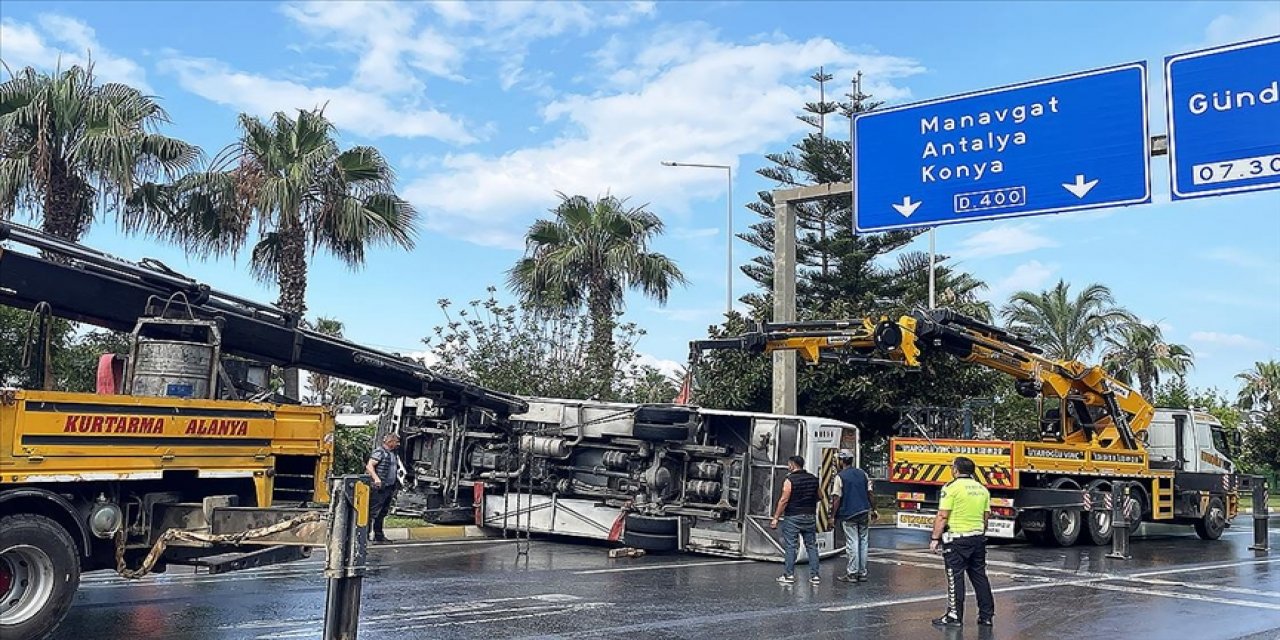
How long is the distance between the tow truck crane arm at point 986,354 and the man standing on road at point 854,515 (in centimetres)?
319

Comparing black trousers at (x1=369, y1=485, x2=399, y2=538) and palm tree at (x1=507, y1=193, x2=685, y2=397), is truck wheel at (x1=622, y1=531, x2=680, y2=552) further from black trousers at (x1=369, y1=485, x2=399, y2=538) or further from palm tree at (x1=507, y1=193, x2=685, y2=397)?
palm tree at (x1=507, y1=193, x2=685, y2=397)

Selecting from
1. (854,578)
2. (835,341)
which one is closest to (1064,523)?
(835,341)

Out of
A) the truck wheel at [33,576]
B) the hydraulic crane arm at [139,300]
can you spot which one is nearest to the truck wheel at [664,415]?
the hydraulic crane arm at [139,300]

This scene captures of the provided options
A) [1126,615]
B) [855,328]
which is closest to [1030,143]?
[855,328]

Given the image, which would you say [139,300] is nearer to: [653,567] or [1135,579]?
[653,567]

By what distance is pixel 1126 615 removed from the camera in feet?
34.7

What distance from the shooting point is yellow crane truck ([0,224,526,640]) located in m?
7.90

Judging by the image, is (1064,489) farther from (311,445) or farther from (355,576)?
(355,576)

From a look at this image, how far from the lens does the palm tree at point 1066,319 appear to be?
1608 inches

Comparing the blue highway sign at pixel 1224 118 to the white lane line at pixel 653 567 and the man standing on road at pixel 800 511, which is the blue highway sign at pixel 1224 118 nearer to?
the man standing on road at pixel 800 511

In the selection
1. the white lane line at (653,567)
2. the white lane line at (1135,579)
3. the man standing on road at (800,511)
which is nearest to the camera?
the white lane line at (1135,579)

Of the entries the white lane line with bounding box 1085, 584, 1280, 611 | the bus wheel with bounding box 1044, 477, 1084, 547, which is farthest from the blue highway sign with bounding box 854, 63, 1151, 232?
Answer: the bus wheel with bounding box 1044, 477, 1084, 547

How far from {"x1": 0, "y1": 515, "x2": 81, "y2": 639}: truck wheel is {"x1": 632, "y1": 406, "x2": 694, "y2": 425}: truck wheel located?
8377 mm

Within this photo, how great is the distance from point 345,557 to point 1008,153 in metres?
9.83
